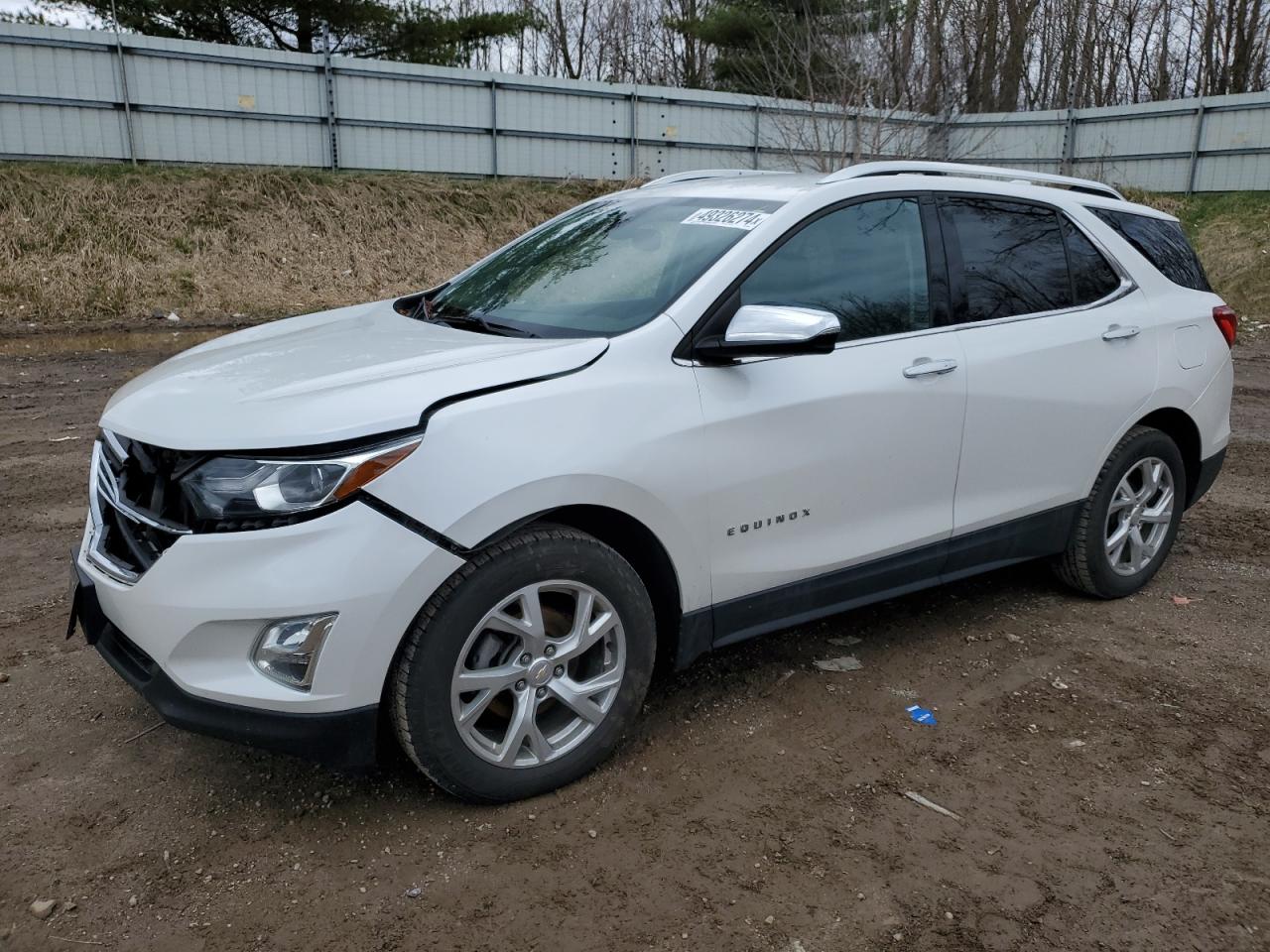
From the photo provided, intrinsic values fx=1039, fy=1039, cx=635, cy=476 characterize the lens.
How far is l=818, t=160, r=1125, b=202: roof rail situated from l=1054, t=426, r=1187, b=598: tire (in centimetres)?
110

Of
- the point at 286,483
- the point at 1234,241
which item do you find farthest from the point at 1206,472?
the point at 1234,241

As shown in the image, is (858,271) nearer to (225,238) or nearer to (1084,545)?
(1084,545)

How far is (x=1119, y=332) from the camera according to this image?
4.27 meters

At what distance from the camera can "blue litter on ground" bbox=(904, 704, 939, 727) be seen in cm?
353

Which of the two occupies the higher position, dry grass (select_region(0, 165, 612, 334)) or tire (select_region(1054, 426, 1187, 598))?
dry grass (select_region(0, 165, 612, 334))

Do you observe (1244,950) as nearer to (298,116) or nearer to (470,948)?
(470,948)

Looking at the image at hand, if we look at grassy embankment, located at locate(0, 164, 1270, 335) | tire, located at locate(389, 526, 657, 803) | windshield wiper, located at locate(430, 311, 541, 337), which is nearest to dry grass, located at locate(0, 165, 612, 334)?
grassy embankment, located at locate(0, 164, 1270, 335)

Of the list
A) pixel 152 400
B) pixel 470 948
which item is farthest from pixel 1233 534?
pixel 152 400

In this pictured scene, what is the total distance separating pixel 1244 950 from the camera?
245cm

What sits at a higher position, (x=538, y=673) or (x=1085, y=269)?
(x=1085, y=269)

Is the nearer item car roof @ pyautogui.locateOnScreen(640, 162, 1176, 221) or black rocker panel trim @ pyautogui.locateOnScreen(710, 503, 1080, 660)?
black rocker panel trim @ pyautogui.locateOnScreen(710, 503, 1080, 660)

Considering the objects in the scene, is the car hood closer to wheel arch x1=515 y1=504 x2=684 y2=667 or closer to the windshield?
the windshield

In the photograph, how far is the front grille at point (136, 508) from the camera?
267 centimetres

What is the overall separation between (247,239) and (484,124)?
5.17 m
